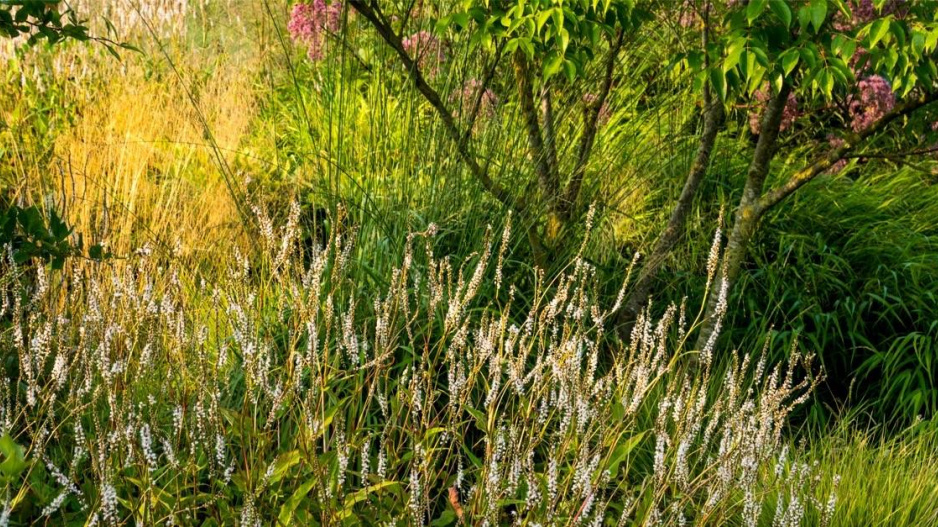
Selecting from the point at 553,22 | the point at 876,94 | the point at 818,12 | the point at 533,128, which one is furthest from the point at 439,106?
the point at 876,94

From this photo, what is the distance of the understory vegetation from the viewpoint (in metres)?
2.39

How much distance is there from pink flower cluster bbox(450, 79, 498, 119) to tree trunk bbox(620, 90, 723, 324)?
93 cm

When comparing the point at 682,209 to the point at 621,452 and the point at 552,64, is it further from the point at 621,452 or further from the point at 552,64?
the point at 621,452

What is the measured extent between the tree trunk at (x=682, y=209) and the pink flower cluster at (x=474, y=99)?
93 cm

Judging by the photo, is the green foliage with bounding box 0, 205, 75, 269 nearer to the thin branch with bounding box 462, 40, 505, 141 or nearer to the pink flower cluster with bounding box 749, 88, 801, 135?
the thin branch with bounding box 462, 40, 505, 141

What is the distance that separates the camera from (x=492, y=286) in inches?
162

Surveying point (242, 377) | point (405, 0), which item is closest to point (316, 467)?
point (242, 377)

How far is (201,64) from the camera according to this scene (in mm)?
8414

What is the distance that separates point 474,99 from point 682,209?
3.33ft

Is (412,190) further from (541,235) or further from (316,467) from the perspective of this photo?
(316,467)

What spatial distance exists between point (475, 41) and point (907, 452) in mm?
2085

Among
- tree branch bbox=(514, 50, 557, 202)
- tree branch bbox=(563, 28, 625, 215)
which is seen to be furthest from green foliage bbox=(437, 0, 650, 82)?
tree branch bbox=(563, 28, 625, 215)

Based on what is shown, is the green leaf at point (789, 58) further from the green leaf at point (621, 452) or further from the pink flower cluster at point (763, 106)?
the pink flower cluster at point (763, 106)

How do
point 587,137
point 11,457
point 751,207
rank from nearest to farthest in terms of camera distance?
point 11,457
point 751,207
point 587,137
